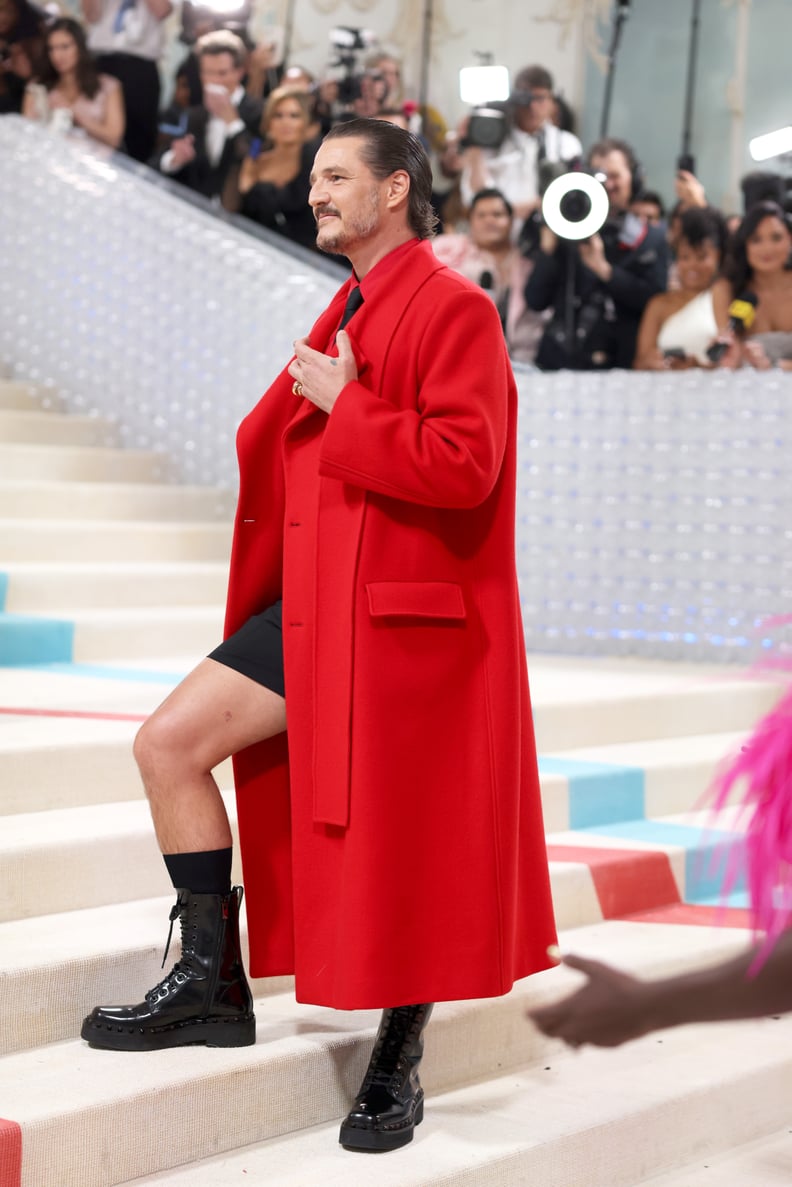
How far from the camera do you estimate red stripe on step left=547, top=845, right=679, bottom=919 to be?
329cm

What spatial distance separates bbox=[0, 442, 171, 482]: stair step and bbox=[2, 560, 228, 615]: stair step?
57 cm

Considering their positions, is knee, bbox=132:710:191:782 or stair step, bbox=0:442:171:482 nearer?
knee, bbox=132:710:191:782

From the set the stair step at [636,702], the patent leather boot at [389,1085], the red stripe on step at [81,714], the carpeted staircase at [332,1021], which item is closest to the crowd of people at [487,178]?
the stair step at [636,702]

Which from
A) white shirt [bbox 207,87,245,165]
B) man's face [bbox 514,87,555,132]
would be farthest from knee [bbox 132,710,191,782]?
white shirt [bbox 207,87,245,165]

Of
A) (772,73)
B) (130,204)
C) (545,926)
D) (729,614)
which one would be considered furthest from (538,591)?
(545,926)

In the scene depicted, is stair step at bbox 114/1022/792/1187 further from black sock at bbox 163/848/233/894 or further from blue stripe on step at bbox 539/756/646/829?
blue stripe on step at bbox 539/756/646/829

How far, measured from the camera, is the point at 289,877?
2287 millimetres

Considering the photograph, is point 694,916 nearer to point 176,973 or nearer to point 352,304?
point 176,973

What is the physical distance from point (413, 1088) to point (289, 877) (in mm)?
359

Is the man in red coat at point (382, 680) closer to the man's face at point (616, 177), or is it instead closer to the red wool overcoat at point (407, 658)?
the red wool overcoat at point (407, 658)

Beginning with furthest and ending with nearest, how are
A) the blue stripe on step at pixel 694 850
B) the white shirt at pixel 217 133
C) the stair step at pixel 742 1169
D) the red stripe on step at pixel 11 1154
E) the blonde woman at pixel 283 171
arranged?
the white shirt at pixel 217 133, the blonde woman at pixel 283 171, the blue stripe on step at pixel 694 850, the stair step at pixel 742 1169, the red stripe on step at pixel 11 1154

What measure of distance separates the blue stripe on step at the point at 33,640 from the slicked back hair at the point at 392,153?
231 centimetres

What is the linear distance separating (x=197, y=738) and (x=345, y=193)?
2.53 feet

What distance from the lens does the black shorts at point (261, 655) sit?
7.25 feet
